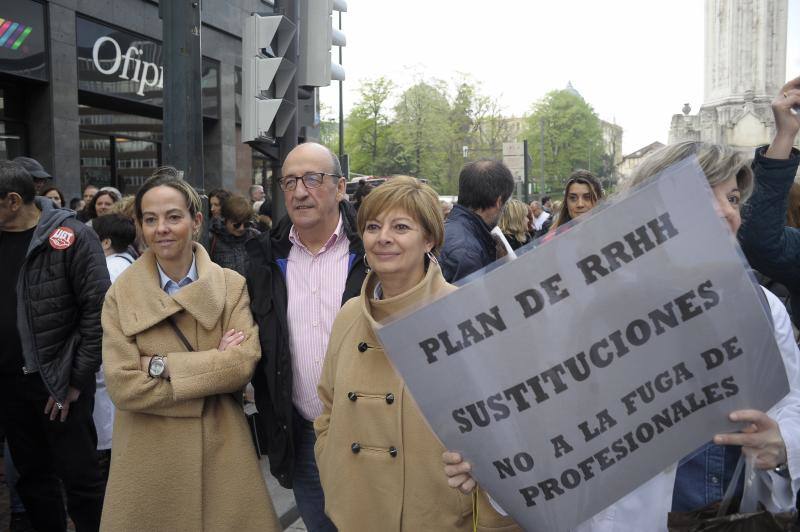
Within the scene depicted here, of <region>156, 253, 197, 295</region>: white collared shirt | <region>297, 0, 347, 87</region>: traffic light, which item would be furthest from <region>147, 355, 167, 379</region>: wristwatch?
<region>297, 0, 347, 87</region>: traffic light

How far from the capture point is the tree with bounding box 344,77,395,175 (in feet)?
155

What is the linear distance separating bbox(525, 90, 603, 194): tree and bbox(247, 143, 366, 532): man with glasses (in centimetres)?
6612

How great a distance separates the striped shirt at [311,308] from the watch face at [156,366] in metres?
0.53

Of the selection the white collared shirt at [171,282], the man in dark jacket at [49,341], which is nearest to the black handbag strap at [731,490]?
the white collared shirt at [171,282]

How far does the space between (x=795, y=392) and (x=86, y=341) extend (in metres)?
3.51

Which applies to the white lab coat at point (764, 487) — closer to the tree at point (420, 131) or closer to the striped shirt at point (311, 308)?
the striped shirt at point (311, 308)

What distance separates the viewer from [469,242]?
446cm

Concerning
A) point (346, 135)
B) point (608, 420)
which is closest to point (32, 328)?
point (608, 420)

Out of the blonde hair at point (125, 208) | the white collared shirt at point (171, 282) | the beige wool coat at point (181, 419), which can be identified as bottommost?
the beige wool coat at point (181, 419)

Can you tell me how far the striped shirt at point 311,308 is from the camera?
315cm

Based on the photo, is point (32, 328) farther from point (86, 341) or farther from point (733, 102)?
point (733, 102)

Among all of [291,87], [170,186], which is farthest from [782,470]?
[291,87]

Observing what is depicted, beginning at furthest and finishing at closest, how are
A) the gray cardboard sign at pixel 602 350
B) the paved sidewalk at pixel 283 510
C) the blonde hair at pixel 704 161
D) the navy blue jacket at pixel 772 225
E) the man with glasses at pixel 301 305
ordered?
the paved sidewalk at pixel 283 510, the man with glasses at pixel 301 305, the navy blue jacket at pixel 772 225, the blonde hair at pixel 704 161, the gray cardboard sign at pixel 602 350

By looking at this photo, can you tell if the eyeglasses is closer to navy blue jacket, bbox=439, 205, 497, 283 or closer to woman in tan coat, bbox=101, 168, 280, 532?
woman in tan coat, bbox=101, 168, 280, 532
